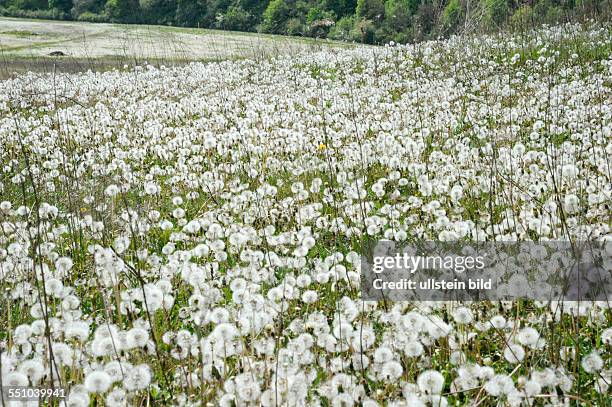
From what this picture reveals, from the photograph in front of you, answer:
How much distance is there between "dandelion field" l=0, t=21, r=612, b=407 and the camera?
8.69 feet

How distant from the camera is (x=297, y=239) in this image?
4.46 m

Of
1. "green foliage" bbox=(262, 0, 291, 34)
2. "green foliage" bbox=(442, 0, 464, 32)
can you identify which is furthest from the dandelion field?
"green foliage" bbox=(262, 0, 291, 34)

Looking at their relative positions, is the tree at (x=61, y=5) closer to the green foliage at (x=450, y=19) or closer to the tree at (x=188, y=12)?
the tree at (x=188, y=12)

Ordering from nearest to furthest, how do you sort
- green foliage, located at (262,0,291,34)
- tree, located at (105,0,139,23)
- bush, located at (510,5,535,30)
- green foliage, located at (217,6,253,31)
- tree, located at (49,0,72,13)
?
bush, located at (510,5,535,30)
green foliage, located at (262,0,291,34)
green foliage, located at (217,6,253,31)
tree, located at (105,0,139,23)
tree, located at (49,0,72,13)

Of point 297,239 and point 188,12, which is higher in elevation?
point 188,12

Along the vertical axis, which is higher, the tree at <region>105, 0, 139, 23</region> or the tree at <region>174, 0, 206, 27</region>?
the tree at <region>105, 0, 139, 23</region>

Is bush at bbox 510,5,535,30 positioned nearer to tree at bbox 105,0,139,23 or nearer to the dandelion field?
the dandelion field

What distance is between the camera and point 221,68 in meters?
17.0

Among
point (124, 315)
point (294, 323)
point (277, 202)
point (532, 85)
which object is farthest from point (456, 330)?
point (532, 85)

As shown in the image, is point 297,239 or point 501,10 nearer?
point 297,239

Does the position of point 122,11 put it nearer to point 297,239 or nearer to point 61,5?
point 61,5

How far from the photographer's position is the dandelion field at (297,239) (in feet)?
8.69

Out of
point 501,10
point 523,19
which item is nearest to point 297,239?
point 523,19

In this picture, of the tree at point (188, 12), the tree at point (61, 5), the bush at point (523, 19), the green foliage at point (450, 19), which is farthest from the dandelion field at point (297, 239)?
the tree at point (61, 5)
